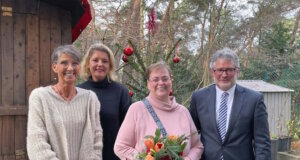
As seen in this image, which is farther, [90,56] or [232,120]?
[90,56]

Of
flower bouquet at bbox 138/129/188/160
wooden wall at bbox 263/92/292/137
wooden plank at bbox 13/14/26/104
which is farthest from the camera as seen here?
wooden wall at bbox 263/92/292/137

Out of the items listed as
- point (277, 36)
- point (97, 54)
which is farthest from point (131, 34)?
point (277, 36)

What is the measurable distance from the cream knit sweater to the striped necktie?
105 cm

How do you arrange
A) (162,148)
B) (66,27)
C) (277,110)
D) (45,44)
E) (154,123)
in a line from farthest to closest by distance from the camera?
(277,110)
(66,27)
(45,44)
(154,123)
(162,148)

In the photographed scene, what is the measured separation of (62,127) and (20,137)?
2.21m

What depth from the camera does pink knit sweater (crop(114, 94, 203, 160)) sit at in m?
2.72

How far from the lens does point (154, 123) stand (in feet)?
9.02

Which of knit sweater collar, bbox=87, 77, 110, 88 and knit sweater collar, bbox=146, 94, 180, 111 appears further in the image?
knit sweater collar, bbox=87, 77, 110, 88

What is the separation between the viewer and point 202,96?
3010 millimetres

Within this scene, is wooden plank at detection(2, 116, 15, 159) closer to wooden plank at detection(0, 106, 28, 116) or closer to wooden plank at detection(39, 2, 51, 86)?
wooden plank at detection(0, 106, 28, 116)

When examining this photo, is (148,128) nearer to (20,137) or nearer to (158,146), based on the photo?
(158,146)

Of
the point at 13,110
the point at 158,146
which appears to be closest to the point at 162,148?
the point at 158,146

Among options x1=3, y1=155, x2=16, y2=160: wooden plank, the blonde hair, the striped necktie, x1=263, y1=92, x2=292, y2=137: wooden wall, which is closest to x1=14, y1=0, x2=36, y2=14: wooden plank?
the blonde hair

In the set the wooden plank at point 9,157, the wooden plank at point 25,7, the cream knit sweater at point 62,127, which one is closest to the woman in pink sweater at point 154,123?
the cream knit sweater at point 62,127
